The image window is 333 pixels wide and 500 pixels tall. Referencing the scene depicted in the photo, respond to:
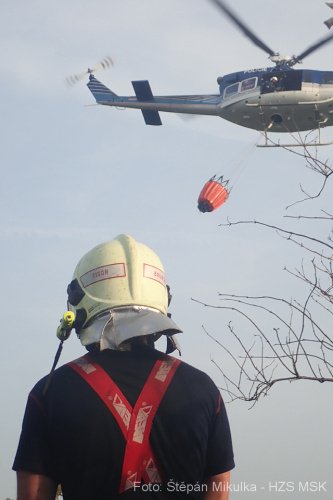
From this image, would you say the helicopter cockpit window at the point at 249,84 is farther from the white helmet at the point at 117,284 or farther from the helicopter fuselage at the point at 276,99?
the white helmet at the point at 117,284

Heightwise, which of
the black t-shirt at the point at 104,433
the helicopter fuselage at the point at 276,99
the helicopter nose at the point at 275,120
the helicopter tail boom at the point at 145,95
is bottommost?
the black t-shirt at the point at 104,433

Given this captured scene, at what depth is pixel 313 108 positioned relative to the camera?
22.2 metres

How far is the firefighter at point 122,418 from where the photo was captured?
3.01 metres

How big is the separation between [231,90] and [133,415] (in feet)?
68.9

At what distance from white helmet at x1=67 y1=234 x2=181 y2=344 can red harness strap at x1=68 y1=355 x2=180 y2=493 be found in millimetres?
276

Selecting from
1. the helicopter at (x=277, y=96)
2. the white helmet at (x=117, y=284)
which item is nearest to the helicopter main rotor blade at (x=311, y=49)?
the helicopter at (x=277, y=96)

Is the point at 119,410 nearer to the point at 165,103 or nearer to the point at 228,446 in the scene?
the point at 228,446

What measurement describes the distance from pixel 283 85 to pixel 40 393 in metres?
20.2

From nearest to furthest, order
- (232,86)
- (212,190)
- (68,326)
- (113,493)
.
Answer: (113,493), (68,326), (212,190), (232,86)

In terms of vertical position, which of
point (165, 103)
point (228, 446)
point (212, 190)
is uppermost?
point (165, 103)

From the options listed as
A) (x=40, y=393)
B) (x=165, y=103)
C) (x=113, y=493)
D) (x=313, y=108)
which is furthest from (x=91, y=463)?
(x=165, y=103)

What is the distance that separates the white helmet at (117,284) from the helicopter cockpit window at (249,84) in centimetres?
1970

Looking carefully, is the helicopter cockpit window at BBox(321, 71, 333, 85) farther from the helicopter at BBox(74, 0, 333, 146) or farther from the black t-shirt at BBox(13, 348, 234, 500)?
the black t-shirt at BBox(13, 348, 234, 500)

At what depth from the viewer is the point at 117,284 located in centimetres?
337
